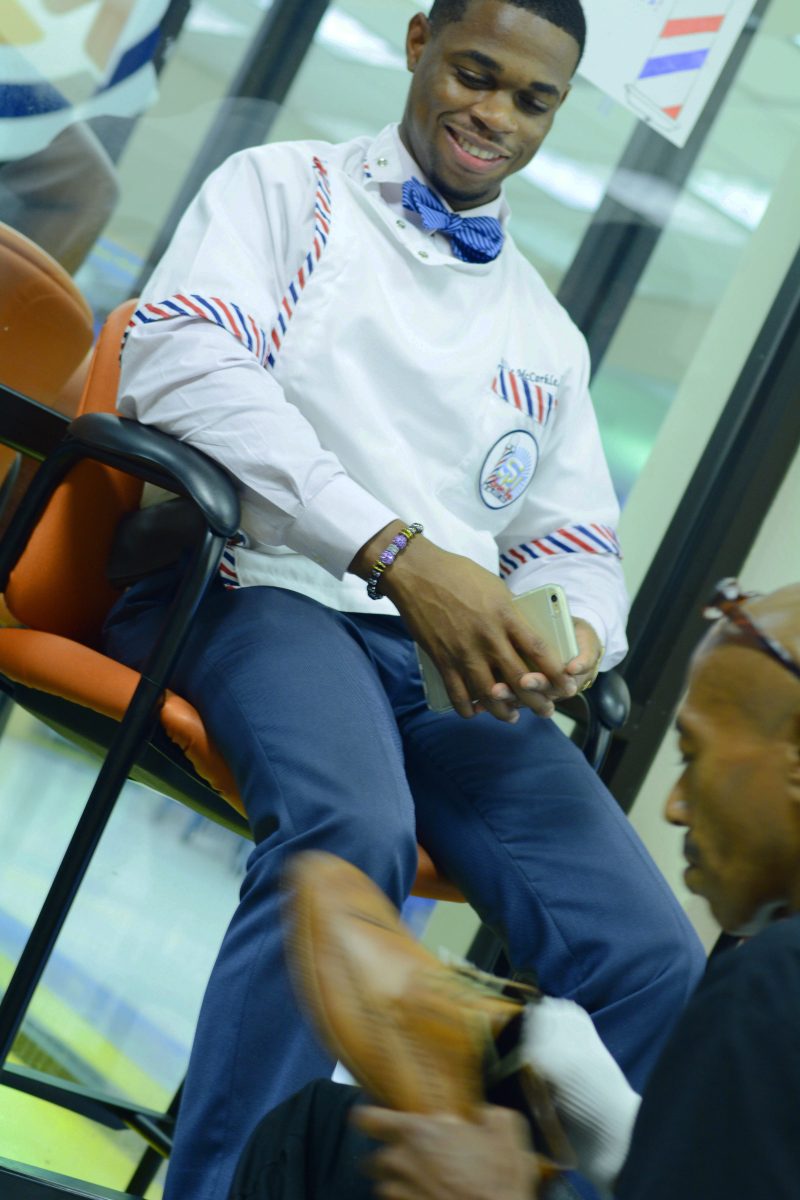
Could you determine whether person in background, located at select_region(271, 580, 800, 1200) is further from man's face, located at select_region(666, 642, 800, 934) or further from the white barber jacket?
the white barber jacket

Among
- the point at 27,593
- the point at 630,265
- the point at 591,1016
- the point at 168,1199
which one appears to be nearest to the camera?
the point at 168,1199

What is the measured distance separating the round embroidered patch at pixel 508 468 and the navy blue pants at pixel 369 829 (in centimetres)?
25

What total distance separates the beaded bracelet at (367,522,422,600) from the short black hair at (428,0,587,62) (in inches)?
30.7

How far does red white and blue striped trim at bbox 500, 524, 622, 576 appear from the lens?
6.16 feet

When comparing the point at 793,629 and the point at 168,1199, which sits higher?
the point at 793,629

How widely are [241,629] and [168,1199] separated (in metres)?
0.58

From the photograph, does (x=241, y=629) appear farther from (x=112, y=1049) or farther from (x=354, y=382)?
(x=112, y=1049)

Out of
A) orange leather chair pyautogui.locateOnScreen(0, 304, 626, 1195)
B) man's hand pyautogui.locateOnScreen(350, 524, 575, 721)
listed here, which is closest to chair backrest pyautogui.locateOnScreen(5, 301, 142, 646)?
orange leather chair pyautogui.locateOnScreen(0, 304, 626, 1195)

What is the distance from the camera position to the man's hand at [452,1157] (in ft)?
2.23

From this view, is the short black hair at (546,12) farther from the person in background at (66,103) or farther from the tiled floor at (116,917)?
the tiled floor at (116,917)

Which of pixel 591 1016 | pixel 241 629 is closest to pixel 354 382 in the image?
pixel 241 629

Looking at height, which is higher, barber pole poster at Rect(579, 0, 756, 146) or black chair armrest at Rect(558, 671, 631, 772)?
barber pole poster at Rect(579, 0, 756, 146)

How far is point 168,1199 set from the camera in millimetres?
1197

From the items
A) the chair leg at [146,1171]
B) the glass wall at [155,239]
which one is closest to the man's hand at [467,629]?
the glass wall at [155,239]
